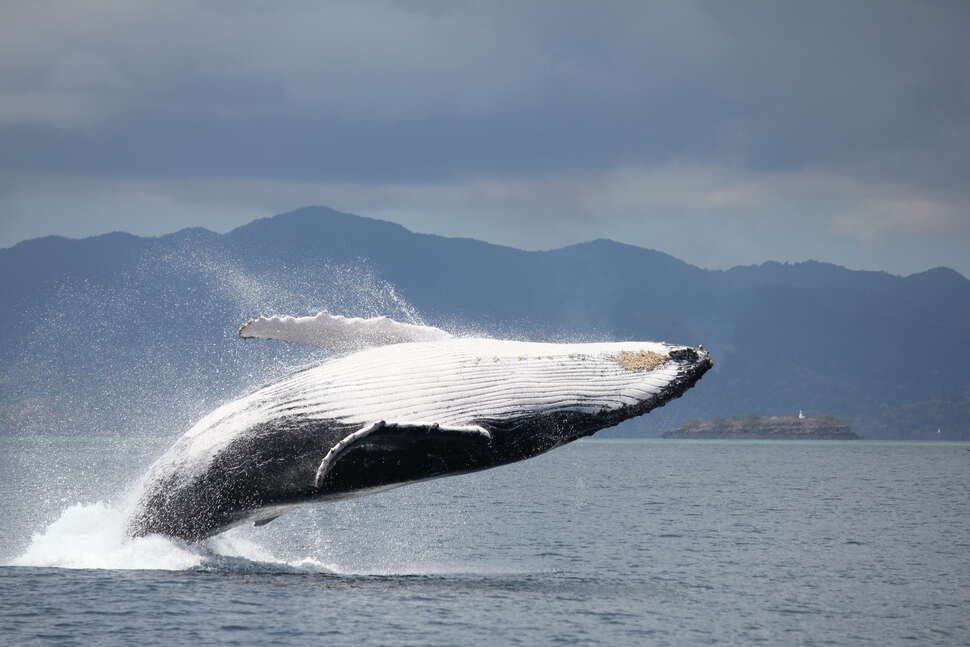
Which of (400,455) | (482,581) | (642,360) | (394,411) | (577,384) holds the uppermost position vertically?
(642,360)

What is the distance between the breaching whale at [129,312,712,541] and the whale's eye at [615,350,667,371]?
0.01 metres

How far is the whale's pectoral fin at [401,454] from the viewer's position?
40.0 feet

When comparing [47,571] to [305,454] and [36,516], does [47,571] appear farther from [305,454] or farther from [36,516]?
[36,516]

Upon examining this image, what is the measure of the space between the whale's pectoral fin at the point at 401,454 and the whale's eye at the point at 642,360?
5.54ft

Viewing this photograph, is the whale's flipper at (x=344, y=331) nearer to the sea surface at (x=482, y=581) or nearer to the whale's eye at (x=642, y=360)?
the whale's eye at (x=642, y=360)

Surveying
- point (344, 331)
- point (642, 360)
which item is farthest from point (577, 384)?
point (344, 331)

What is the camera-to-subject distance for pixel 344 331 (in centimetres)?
1414

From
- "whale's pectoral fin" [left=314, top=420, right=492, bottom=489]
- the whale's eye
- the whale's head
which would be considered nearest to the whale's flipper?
the whale's head

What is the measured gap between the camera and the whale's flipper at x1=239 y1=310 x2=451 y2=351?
14016 mm

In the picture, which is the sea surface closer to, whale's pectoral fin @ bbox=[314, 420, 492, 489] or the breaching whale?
the breaching whale

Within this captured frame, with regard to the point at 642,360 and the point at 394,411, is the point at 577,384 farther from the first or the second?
the point at 394,411

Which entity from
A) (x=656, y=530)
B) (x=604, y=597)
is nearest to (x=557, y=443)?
(x=604, y=597)

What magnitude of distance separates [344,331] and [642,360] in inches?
137

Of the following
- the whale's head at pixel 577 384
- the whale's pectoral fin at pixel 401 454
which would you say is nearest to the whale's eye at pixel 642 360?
the whale's head at pixel 577 384
